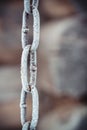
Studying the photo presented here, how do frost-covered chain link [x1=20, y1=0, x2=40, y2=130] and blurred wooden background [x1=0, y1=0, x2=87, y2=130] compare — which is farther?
blurred wooden background [x1=0, y1=0, x2=87, y2=130]

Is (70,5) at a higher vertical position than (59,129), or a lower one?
higher

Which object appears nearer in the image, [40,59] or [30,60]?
[30,60]

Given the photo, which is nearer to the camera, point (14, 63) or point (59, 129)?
point (14, 63)

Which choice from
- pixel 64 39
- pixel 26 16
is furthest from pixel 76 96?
pixel 26 16

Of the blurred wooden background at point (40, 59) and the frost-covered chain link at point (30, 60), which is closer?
the frost-covered chain link at point (30, 60)

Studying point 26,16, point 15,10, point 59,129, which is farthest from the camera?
point 59,129

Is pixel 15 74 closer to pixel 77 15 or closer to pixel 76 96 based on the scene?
pixel 76 96

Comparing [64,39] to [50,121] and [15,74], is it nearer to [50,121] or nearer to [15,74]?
[15,74]

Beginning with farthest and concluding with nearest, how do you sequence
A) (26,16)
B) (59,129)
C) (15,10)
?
(59,129)
(15,10)
(26,16)

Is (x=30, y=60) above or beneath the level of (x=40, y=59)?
above

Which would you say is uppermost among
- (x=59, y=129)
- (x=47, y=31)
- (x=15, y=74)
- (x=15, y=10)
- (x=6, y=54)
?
(x=15, y=10)
